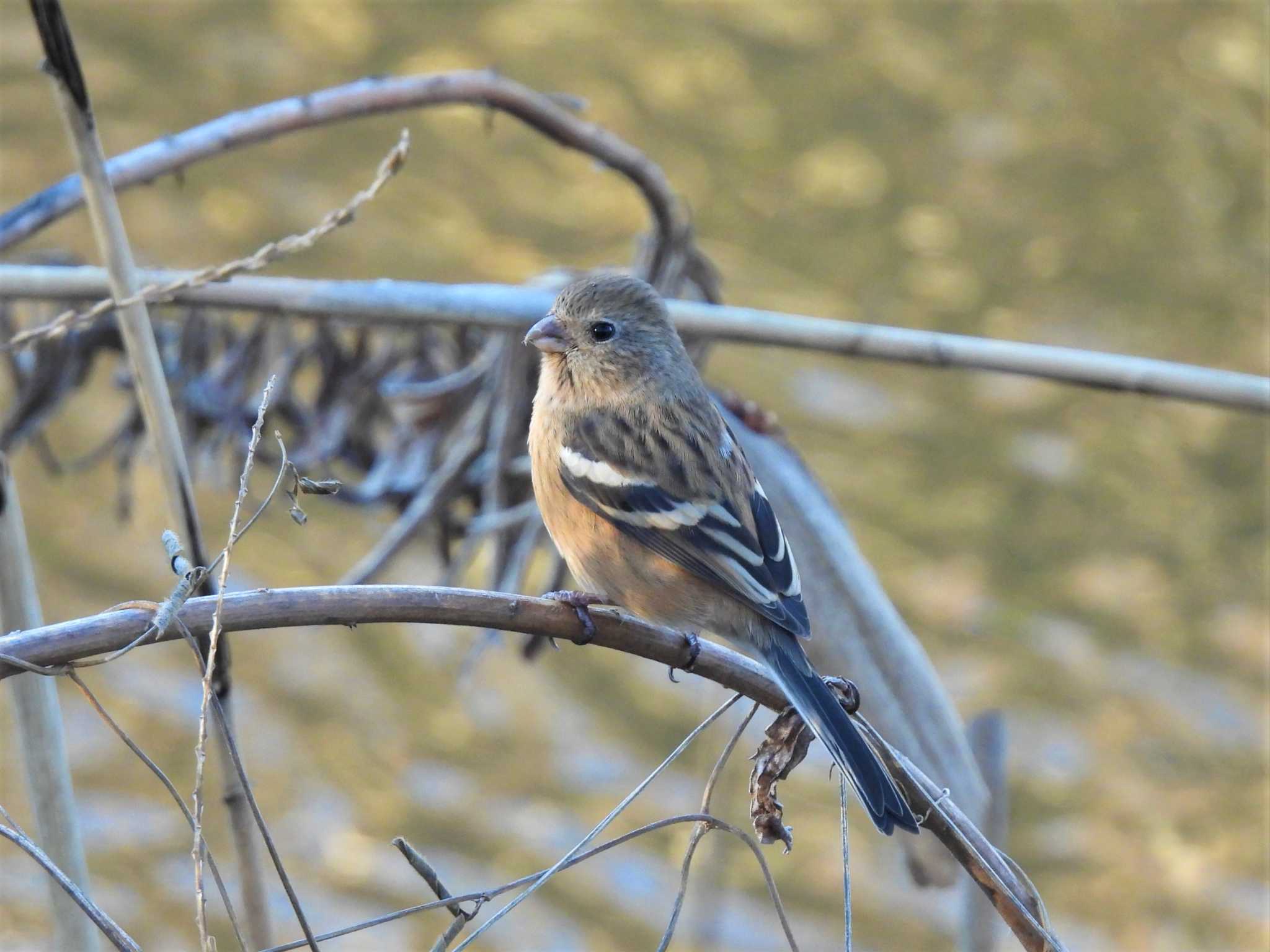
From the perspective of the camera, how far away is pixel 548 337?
321 cm

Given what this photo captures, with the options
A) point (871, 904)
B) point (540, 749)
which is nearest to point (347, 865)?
point (540, 749)

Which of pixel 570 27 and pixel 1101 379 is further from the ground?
pixel 570 27

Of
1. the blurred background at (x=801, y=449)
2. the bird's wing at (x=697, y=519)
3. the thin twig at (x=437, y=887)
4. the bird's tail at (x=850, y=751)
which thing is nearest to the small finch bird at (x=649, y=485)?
the bird's wing at (x=697, y=519)

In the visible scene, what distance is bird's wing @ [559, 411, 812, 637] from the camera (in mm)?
2766

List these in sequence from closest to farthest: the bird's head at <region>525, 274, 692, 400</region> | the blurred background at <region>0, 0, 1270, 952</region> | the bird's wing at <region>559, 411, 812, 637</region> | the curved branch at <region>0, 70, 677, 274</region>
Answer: the bird's wing at <region>559, 411, 812, 637</region> < the curved branch at <region>0, 70, 677, 274</region> < the bird's head at <region>525, 274, 692, 400</region> < the blurred background at <region>0, 0, 1270, 952</region>

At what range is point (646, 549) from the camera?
9.34ft

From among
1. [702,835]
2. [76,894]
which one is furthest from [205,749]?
[702,835]

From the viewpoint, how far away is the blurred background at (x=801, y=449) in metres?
5.79

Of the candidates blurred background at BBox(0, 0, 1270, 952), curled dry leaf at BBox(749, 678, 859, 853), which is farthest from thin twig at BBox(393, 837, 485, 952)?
blurred background at BBox(0, 0, 1270, 952)

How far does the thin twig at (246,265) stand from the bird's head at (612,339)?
3.12 ft

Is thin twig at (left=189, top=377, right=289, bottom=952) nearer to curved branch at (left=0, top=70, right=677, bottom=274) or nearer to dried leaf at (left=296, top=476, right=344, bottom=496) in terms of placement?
dried leaf at (left=296, top=476, right=344, bottom=496)

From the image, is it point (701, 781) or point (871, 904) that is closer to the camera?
point (701, 781)

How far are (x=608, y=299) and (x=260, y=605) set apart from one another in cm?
176

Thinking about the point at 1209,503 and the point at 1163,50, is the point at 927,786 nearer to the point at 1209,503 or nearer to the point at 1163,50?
the point at 1209,503
